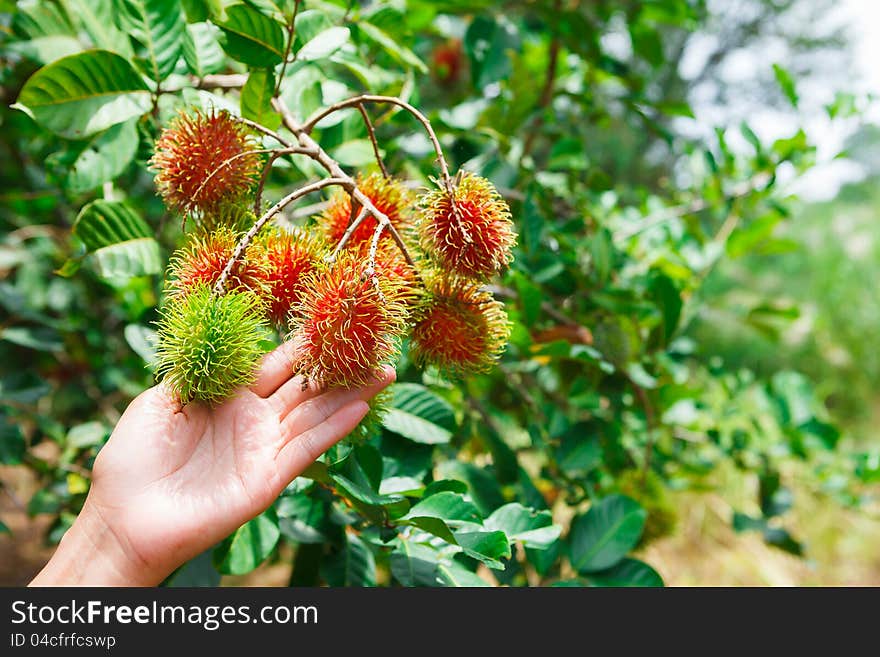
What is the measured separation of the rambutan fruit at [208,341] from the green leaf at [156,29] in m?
0.42

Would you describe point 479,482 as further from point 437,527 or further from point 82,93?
point 82,93

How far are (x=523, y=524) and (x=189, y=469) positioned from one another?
1.41 feet

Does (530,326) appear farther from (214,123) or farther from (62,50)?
(62,50)

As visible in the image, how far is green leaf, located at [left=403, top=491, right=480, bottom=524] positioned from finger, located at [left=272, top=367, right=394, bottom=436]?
14 centimetres

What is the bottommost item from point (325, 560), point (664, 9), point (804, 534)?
point (804, 534)

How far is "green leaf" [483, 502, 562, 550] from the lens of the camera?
79 cm

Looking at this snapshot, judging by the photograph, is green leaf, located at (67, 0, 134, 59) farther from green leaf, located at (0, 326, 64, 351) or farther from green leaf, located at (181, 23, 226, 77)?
green leaf, located at (0, 326, 64, 351)

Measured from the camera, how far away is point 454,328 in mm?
738

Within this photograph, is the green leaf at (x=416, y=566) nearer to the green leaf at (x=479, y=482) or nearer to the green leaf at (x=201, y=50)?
the green leaf at (x=479, y=482)

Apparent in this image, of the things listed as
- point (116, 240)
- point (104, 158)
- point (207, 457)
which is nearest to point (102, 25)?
point (104, 158)

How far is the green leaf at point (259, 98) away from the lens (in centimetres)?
79

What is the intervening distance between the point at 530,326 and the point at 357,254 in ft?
1.40

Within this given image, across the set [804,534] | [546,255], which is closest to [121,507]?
[546,255]

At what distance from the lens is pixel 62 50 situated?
1.03m
